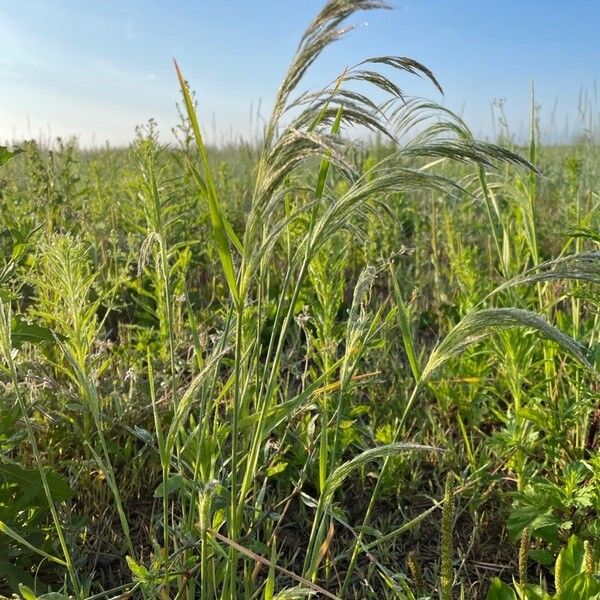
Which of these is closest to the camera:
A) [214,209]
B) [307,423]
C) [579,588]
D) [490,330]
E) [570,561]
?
[214,209]

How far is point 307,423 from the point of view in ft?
6.02

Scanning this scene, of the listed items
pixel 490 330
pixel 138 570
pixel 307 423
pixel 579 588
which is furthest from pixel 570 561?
pixel 138 570

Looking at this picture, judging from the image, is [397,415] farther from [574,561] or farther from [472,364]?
[574,561]

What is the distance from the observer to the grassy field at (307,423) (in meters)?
1.01

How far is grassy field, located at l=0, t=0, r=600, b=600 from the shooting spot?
101cm

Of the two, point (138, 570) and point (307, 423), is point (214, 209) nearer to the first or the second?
point (138, 570)

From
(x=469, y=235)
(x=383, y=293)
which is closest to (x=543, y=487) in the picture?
(x=383, y=293)

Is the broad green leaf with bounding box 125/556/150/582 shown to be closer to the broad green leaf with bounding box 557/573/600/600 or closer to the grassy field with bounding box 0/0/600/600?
the grassy field with bounding box 0/0/600/600

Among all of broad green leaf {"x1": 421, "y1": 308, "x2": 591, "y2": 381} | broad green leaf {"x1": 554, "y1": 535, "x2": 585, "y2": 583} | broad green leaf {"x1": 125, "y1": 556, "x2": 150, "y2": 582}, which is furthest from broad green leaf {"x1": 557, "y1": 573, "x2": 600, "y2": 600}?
broad green leaf {"x1": 125, "y1": 556, "x2": 150, "y2": 582}

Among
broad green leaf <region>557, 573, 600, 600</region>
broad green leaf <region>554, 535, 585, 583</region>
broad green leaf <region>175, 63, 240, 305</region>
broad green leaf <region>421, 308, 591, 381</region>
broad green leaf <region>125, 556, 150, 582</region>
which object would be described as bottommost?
broad green leaf <region>554, 535, 585, 583</region>

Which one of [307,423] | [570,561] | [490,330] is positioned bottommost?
[570,561]

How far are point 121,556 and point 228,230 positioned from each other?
1.10 m

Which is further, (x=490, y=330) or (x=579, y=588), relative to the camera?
(x=579, y=588)

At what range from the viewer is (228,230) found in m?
0.98
